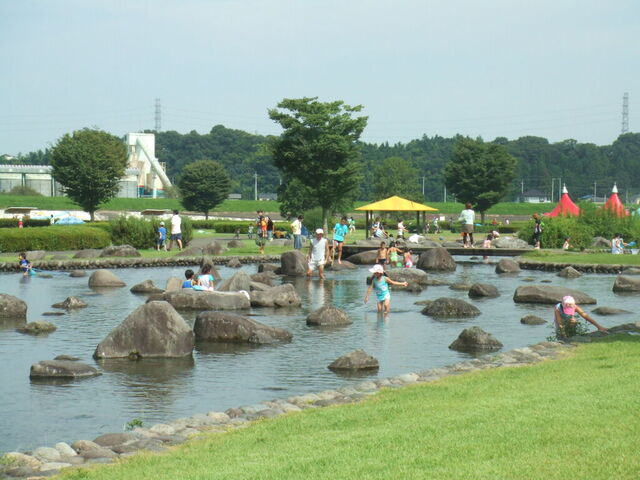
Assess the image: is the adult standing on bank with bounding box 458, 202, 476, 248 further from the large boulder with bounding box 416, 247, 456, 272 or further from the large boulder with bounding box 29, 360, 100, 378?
the large boulder with bounding box 29, 360, 100, 378

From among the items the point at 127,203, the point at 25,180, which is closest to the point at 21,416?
the point at 127,203

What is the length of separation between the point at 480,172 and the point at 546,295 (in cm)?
6260

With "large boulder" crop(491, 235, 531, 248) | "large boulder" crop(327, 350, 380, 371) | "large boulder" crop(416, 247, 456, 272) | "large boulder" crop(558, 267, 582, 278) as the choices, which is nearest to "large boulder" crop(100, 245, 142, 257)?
"large boulder" crop(416, 247, 456, 272)

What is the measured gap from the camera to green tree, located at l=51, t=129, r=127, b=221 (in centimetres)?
6203

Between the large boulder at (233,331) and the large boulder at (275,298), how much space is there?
18.0 feet

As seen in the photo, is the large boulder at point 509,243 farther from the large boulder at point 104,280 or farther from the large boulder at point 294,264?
the large boulder at point 104,280

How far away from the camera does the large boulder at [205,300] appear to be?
2378 centimetres

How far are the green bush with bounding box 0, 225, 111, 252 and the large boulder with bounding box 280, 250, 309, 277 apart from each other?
42.2 ft

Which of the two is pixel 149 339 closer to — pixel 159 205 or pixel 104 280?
pixel 104 280

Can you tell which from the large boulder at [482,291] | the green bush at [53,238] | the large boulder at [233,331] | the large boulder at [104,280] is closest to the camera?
the large boulder at [233,331]

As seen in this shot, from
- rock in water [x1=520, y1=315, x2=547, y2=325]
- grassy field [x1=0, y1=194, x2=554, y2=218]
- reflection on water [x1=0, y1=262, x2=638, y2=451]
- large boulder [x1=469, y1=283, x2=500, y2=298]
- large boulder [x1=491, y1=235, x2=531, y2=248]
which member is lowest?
reflection on water [x1=0, y1=262, x2=638, y2=451]

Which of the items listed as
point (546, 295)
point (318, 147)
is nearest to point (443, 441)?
point (546, 295)

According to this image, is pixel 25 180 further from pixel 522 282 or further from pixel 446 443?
pixel 446 443

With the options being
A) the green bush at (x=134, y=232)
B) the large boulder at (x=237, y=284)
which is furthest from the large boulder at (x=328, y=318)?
the green bush at (x=134, y=232)
